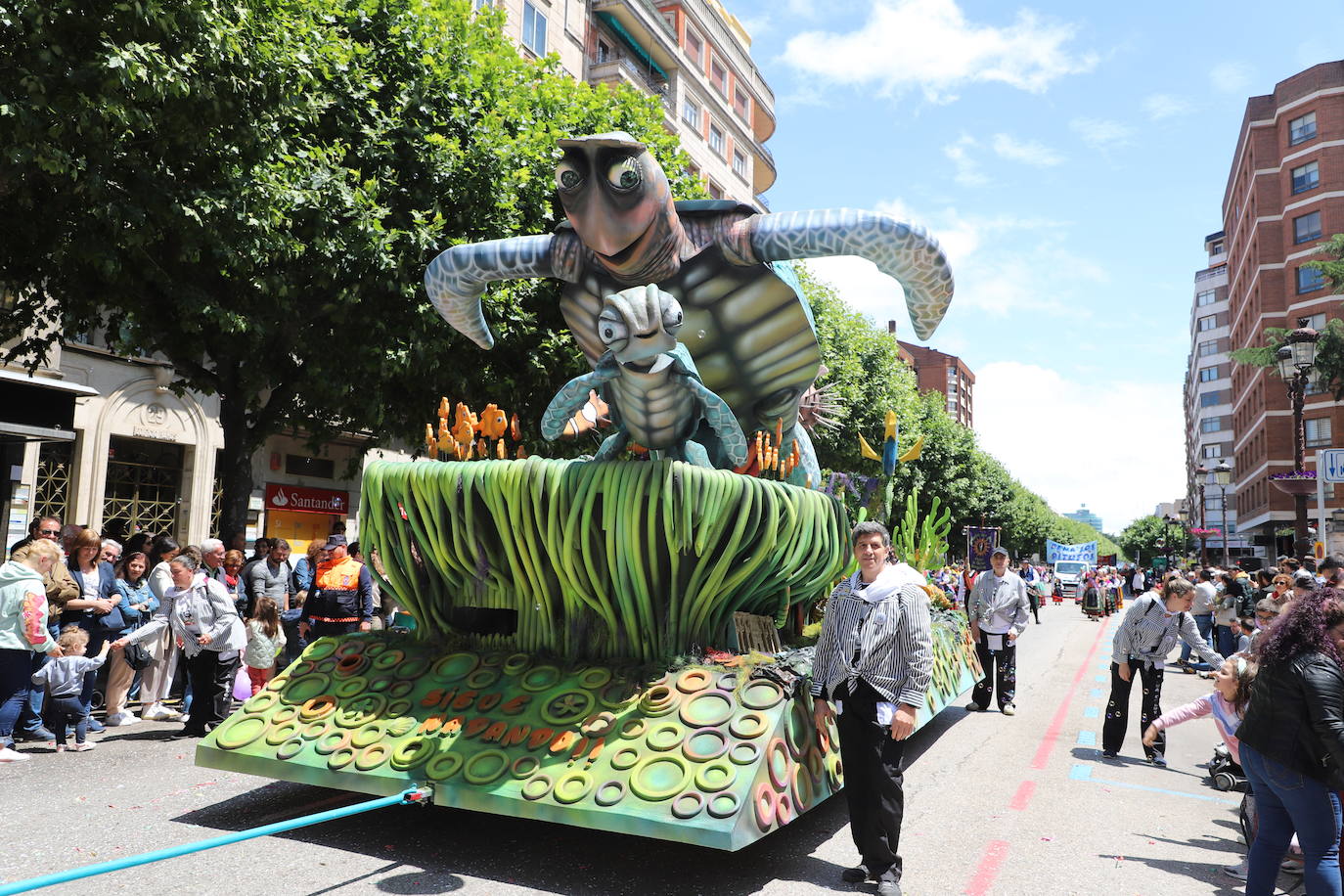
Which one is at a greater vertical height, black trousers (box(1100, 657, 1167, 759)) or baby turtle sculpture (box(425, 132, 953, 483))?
baby turtle sculpture (box(425, 132, 953, 483))

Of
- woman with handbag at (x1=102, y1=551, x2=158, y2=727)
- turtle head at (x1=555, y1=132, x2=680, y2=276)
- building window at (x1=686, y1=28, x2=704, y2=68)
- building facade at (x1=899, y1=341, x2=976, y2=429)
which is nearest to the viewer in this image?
Answer: turtle head at (x1=555, y1=132, x2=680, y2=276)

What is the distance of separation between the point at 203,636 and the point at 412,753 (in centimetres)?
371

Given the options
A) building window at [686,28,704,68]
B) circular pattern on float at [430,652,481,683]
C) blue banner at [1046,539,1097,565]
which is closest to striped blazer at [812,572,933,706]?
circular pattern on float at [430,652,481,683]

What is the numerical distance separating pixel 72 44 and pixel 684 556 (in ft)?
22.8

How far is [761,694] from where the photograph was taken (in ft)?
15.0

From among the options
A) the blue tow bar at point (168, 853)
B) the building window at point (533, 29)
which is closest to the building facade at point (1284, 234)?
the building window at point (533, 29)

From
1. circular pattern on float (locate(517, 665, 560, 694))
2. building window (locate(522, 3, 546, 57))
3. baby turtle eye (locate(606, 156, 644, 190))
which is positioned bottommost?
circular pattern on float (locate(517, 665, 560, 694))

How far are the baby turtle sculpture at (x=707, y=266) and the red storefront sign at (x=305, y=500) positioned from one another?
16.3 m

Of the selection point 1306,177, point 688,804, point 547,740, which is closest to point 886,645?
point 688,804

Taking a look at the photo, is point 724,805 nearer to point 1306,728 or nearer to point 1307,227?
point 1306,728

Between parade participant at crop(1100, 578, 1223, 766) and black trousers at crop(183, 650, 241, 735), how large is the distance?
23.8 feet

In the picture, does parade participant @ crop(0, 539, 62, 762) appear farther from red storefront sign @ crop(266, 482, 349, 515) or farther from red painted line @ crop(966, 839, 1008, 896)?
red storefront sign @ crop(266, 482, 349, 515)

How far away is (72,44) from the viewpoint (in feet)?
25.6

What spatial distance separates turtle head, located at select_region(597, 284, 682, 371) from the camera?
4.75 m
